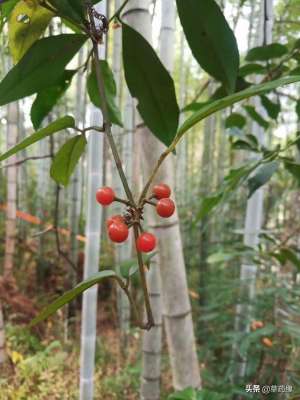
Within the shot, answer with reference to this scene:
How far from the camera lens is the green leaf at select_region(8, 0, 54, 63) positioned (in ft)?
1.25

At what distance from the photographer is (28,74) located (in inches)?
13.6

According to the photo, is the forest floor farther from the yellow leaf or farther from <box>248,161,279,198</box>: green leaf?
<box>248,161,279,198</box>: green leaf

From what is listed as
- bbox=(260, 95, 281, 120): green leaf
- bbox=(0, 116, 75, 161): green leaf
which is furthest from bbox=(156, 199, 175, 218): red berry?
bbox=(260, 95, 281, 120): green leaf

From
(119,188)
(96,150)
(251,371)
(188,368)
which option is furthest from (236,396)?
(119,188)

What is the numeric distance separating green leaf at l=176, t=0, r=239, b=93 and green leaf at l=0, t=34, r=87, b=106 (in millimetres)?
99

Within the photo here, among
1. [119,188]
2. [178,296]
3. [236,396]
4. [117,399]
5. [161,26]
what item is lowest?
[117,399]

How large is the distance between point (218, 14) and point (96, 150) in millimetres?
522

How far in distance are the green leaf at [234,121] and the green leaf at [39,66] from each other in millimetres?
447

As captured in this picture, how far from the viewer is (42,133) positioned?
308mm

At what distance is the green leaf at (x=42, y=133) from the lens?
11.8 inches

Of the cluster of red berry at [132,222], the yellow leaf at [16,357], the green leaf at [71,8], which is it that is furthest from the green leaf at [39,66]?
the yellow leaf at [16,357]

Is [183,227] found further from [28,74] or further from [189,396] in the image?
[28,74]

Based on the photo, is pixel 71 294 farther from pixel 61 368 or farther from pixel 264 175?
pixel 61 368

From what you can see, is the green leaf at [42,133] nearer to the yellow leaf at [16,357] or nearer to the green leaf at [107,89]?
the green leaf at [107,89]
